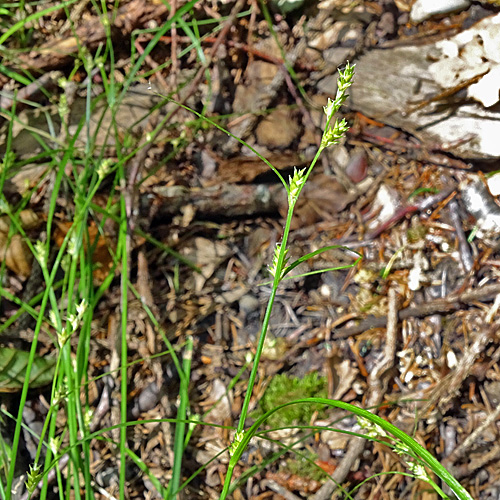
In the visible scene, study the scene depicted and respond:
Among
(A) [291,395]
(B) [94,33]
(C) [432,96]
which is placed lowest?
(A) [291,395]

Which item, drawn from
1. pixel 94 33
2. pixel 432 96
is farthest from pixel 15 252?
pixel 432 96

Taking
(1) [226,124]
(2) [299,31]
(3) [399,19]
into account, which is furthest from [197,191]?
(3) [399,19]

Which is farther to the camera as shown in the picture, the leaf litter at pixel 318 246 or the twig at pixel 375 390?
the leaf litter at pixel 318 246

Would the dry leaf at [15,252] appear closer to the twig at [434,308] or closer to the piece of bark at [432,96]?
the twig at [434,308]

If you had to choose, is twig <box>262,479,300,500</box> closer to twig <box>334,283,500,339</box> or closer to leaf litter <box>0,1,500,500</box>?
leaf litter <box>0,1,500,500</box>

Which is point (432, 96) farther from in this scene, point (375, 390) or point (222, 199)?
point (375, 390)

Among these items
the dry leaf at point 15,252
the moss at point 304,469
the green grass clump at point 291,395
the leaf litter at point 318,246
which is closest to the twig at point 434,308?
the leaf litter at point 318,246

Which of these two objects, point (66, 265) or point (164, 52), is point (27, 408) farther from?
point (164, 52)

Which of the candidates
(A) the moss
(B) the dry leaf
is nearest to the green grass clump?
(A) the moss
